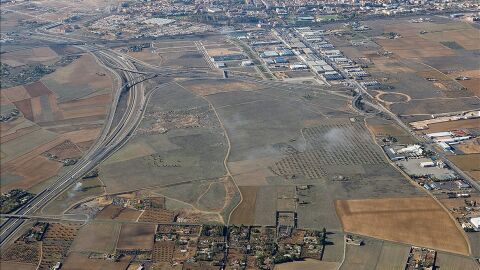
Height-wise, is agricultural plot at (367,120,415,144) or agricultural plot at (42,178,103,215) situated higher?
agricultural plot at (42,178,103,215)

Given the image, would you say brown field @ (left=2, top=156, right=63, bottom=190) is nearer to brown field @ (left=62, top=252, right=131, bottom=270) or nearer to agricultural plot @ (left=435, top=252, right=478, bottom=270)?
brown field @ (left=62, top=252, right=131, bottom=270)

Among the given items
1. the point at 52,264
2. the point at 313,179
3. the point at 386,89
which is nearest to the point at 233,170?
the point at 313,179

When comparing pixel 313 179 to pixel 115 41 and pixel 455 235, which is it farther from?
pixel 115 41

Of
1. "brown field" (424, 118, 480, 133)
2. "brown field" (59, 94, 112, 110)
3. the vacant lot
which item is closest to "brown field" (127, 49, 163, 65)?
the vacant lot

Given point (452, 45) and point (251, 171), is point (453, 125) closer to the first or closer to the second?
point (251, 171)

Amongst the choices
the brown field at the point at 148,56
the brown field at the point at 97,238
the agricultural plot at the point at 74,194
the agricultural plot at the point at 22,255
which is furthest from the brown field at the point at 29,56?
the brown field at the point at 97,238

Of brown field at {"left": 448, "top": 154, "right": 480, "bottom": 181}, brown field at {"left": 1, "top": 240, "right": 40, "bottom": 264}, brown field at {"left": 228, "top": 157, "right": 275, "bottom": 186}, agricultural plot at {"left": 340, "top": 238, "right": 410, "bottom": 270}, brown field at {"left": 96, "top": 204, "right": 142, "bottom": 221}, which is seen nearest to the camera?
agricultural plot at {"left": 340, "top": 238, "right": 410, "bottom": 270}

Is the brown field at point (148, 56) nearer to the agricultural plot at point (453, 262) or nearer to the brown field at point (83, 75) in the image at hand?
the brown field at point (83, 75)
